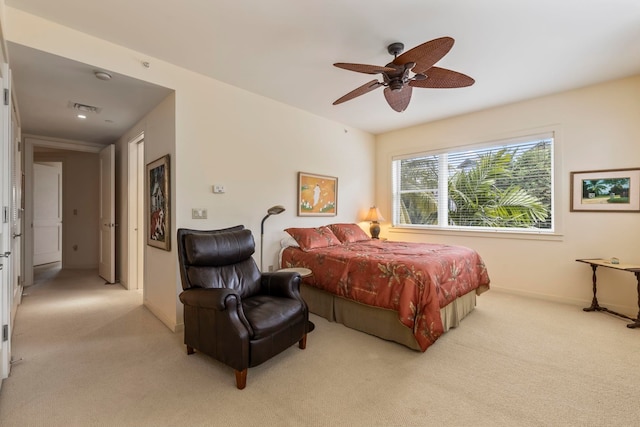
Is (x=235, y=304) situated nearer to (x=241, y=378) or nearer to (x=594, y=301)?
(x=241, y=378)

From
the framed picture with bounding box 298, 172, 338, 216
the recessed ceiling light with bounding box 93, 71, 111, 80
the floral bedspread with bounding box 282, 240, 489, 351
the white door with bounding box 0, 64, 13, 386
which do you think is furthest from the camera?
the framed picture with bounding box 298, 172, 338, 216

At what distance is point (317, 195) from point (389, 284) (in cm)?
210

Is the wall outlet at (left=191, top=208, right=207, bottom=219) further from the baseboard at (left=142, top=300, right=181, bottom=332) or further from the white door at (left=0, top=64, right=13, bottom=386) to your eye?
the white door at (left=0, top=64, right=13, bottom=386)

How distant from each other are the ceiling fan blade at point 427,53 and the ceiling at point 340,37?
376 mm

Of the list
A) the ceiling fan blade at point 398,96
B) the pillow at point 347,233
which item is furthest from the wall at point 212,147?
the ceiling fan blade at point 398,96

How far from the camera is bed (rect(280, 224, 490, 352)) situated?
2.42 meters

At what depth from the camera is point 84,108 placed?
3.37 metres

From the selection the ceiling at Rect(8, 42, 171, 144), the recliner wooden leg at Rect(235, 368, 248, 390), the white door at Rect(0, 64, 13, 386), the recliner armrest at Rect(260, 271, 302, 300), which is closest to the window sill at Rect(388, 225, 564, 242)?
the recliner armrest at Rect(260, 271, 302, 300)

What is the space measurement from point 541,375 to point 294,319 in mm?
1831

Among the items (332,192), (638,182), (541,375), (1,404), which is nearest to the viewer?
(1,404)

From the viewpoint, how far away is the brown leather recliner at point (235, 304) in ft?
6.53

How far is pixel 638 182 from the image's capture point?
10.4 feet

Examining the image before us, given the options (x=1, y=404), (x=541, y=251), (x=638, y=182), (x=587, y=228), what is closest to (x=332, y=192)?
(x=541, y=251)

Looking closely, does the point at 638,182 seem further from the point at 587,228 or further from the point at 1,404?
the point at 1,404
